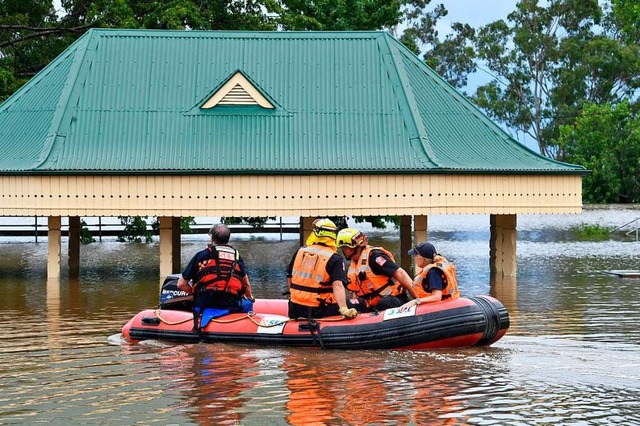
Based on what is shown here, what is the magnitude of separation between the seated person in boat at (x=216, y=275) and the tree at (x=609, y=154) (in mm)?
57134

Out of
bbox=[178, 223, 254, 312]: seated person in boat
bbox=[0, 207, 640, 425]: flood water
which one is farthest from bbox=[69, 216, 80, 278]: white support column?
bbox=[178, 223, 254, 312]: seated person in boat

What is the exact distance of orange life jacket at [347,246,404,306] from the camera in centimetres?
1722

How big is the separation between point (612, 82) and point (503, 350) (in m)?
78.0

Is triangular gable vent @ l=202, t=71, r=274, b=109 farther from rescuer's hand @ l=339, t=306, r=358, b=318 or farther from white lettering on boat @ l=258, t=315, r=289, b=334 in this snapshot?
rescuer's hand @ l=339, t=306, r=358, b=318

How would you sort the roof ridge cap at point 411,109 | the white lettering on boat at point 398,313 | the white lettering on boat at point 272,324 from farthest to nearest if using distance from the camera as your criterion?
the roof ridge cap at point 411,109, the white lettering on boat at point 272,324, the white lettering on boat at point 398,313

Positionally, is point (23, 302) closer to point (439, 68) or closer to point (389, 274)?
point (389, 274)

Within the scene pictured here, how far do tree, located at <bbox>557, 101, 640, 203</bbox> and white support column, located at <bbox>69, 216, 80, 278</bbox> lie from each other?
44128mm

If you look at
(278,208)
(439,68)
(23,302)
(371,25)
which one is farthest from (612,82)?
(23,302)

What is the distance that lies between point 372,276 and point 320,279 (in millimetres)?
1010

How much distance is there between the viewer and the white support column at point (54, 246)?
29297mm

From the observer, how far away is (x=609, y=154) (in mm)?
71938

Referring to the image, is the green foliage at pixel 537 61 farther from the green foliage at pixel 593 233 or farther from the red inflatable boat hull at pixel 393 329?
the red inflatable boat hull at pixel 393 329

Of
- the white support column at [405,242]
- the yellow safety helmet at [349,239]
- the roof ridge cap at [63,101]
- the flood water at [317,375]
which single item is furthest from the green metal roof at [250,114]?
the yellow safety helmet at [349,239]

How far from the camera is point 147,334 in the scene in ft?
57.9
